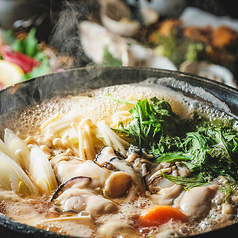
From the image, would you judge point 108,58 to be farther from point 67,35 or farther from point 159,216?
point 159,216

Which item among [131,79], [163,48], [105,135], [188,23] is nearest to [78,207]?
[105,135]

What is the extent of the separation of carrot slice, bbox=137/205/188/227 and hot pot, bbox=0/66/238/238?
1316 millimetres

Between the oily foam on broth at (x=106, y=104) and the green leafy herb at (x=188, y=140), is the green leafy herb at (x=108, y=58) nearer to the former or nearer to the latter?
the oily foam on broth at (x=106, y=104)

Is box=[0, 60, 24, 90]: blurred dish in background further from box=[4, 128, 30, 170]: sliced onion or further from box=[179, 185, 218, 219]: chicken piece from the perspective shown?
box=[179, 185, 218, 219]: chicken piece

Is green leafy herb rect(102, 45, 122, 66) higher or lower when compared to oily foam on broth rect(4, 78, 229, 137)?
higher

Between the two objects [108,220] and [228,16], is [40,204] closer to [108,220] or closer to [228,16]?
[108,220]

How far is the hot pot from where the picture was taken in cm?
251

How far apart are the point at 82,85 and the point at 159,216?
1.83 m

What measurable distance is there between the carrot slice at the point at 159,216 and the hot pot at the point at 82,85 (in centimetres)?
132

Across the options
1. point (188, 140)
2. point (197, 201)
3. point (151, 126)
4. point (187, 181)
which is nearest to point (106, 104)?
point (151, 126)

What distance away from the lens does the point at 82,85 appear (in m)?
3.00

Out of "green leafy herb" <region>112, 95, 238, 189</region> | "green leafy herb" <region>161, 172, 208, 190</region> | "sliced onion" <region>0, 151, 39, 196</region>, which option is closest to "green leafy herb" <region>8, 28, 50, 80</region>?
"green leafy herb" <region>112, 95, 238, 189</region>

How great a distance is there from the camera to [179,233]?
143 centimetres

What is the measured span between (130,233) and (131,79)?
1.91 meters
